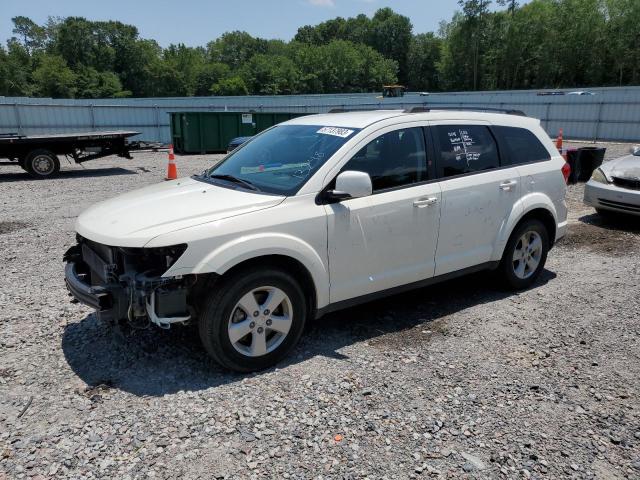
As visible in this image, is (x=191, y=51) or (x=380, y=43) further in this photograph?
(x=380, y=43)

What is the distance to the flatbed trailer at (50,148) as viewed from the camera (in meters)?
13.1

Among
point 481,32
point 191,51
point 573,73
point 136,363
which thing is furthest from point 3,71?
point 136,363

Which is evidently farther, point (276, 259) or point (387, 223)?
point (387, 223)

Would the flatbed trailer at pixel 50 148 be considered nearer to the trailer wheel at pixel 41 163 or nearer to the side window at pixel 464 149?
the trailer wheel at pixel 41 163

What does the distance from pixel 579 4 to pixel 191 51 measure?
72750mm

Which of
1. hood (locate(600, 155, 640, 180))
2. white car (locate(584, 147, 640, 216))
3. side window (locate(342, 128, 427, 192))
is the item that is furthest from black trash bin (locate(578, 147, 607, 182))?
side window (locate(342, 128, 427, 192))

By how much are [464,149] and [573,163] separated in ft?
26.7

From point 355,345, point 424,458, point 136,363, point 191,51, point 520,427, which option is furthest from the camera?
point 191,51

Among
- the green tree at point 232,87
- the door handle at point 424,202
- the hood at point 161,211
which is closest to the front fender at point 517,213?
the door handle at point 424,202

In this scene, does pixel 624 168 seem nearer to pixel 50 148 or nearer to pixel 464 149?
pixel 464 149

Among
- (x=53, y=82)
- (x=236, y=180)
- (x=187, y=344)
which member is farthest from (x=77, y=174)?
(x=53, y=82)

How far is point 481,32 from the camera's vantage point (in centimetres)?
8156

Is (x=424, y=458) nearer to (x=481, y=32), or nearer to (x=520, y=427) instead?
(x=520, y=427)

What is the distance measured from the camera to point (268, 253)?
348 cm
